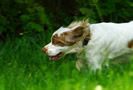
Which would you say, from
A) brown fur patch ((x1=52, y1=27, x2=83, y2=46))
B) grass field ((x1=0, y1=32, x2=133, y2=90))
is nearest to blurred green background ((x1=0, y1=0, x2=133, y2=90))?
grass field ((x1=0, y1=32, x2=133, y2=90))

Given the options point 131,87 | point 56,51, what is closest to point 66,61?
point 56,51

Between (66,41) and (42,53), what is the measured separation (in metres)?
1.03

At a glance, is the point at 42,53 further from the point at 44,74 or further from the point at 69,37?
the point at 44,74

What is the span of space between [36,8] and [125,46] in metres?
1.90

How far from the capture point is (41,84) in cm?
416

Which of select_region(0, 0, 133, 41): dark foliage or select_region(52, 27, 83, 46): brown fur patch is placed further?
select_region(0, 0, 133, 41): dark foliage

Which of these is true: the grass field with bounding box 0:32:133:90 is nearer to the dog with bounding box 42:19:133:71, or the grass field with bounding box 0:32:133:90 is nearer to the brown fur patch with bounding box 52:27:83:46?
the dog with bounding box 42:19:133:71

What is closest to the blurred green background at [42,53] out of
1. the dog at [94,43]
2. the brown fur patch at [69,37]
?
the dog at [94,43]

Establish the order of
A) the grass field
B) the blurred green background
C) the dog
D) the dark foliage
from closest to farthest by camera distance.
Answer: the grass field < the blurred green background < the dog < the dark foliage

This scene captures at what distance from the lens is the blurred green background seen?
13.2ft

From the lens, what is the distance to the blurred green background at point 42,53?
158 inches

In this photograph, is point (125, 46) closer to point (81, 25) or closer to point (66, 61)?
point (81, 25)

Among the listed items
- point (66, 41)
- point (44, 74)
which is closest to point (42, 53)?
point (66, 41)

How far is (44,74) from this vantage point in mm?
4746
